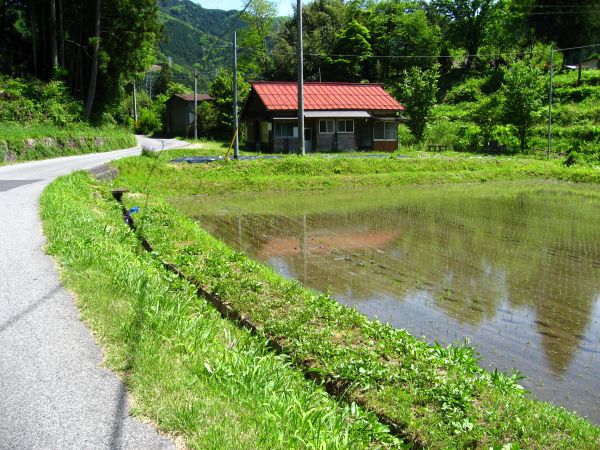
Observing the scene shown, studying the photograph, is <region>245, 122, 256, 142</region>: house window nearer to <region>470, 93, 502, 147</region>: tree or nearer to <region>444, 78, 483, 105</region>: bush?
<region>470, 93, 502, 147</region>: tree

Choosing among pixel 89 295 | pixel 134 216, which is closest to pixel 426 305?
pixel 89 295

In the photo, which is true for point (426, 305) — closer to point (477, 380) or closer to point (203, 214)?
point (477, 380)

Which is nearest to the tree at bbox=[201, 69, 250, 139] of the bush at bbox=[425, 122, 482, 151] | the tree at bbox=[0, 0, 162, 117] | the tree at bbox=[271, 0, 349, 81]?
the tree at bbox=[0, 0, 162, 117]

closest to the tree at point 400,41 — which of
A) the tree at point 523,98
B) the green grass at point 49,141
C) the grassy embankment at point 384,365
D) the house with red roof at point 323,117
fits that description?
the house with red roof at point 323,117

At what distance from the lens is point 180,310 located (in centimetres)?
579

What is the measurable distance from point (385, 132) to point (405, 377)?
3542 centimetres

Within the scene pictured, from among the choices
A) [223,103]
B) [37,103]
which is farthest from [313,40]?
[37,103]

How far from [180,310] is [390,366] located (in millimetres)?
2131

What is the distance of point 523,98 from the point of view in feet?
122

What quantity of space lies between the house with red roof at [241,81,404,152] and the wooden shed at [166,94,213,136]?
1798 cm

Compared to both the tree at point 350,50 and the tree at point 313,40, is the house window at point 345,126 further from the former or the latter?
the tree at point 350,50

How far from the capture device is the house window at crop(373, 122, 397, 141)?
128ft

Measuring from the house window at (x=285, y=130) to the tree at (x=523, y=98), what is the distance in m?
14.3

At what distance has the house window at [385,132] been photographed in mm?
39000
